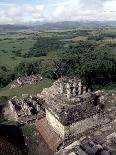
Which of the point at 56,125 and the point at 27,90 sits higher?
the point at 56,125

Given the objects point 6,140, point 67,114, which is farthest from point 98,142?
point 6,140

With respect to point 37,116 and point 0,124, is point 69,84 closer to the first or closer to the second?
point 37,116

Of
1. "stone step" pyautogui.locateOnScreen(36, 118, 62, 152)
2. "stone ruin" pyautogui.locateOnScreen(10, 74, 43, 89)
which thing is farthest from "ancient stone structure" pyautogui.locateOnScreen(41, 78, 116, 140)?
"stone ruin" pyautogui.locateOnScreen(10, 74, 43, 89)

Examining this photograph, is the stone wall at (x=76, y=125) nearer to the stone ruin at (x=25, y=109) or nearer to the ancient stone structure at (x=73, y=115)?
the ancient stone structure at (x=73, y=115)

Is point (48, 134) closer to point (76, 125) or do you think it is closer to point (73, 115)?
point (76, 125)

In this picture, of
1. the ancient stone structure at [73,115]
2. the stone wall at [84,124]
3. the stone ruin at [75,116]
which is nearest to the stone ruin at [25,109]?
the stone ruin at [75,116]

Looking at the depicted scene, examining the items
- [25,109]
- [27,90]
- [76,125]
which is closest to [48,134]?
[76,125]

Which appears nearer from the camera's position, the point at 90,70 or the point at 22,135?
the point at 22,135

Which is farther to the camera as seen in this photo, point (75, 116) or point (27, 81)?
point (27, 81)

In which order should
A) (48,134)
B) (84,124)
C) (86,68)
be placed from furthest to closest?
(86,68) → (48,134) → (84,124)

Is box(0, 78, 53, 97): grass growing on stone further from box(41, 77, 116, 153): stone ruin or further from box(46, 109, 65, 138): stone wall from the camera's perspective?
box(41, 77, 116, 153): stone ruin

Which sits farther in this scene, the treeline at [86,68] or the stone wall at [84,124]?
the treeline at [86,68]
